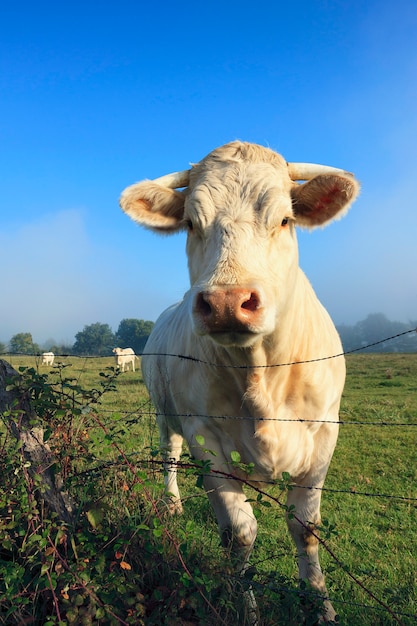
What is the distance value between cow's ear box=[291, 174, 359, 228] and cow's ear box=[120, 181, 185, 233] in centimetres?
87

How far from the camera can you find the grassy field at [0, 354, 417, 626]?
2678 millimetres

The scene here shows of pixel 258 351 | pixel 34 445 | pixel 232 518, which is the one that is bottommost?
pixel 232 518

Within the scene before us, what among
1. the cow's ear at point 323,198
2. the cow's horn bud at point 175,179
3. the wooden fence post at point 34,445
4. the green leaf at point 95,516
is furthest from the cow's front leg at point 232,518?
the cow's horn bud at point 175,179

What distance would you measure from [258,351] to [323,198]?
1.17 meters

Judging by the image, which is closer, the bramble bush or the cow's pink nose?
the bramble bush

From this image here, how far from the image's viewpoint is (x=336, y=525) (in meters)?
5.14

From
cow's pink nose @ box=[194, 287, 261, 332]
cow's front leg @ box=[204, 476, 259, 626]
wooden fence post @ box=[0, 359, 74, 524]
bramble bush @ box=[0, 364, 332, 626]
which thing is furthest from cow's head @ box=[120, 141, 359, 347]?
cow's front leg @ box=[204, 476, 259, 626]

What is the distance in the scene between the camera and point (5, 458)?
2.89m

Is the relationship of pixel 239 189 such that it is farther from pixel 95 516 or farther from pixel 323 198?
pixel 95 516

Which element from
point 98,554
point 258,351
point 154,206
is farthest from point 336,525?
point 154,206

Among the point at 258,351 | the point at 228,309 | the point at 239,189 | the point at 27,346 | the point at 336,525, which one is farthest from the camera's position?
the point at 336,525

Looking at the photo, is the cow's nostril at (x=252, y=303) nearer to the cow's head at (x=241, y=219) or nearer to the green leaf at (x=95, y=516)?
the cow's head at (x=241, y=219)

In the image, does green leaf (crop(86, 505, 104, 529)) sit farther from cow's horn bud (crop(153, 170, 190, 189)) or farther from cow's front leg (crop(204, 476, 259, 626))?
cow's horn bud (crop(153, 170, 190, 189))

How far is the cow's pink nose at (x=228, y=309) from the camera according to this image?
8.27 ft
